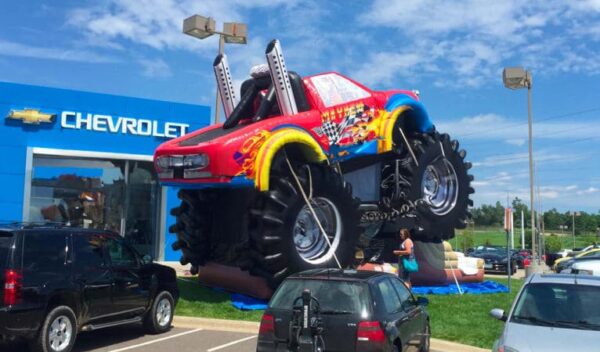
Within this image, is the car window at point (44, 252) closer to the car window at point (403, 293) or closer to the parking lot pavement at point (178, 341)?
the parking lot pavement at point (178, 341)

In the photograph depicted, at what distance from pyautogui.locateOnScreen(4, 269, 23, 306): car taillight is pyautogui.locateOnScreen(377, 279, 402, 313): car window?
14.3 ft

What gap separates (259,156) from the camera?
37.1 ft

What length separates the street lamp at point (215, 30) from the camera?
1862cm

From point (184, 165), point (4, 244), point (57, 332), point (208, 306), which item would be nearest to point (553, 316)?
point (57, 332)

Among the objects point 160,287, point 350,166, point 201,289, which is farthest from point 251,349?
point 350,166

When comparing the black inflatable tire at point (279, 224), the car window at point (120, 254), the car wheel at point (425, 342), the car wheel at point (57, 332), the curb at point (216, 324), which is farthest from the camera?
the black inflatable tire at point (279, 224)

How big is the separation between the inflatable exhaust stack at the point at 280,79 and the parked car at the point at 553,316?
6359mm

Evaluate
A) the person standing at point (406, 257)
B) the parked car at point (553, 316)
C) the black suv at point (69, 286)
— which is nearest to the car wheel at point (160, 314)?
the black suv at point (69, 286)

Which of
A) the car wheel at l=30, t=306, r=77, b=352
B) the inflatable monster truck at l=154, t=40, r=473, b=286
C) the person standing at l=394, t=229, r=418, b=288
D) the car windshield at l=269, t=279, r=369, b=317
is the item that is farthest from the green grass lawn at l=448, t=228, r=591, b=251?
the car windshield at l=269, t=279, r=369, b=317

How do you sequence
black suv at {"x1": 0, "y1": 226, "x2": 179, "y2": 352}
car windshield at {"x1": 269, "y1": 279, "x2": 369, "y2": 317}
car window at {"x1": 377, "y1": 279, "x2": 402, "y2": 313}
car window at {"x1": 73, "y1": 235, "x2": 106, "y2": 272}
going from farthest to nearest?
car window at {"x1": 73, "y1": 235, "x2": 106, "y2": 272} < black suv at {"x1": 0, "y1": 226, "x2": 179, "y2": 352} < car window at {"x1": 377, "y1": 279, "x2": 402, "y2": 313} < car windshield at {"x1": 269, "y1": 279, "x2": 369, "y2": 317}

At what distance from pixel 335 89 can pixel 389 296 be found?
7.14 metres

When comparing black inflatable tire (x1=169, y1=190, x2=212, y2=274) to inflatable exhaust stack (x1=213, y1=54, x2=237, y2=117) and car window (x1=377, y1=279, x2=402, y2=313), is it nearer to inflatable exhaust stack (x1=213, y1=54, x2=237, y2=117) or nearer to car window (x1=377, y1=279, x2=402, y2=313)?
inflatable exhaust stack (x1=213, y1=54, x2=237, y2=117)

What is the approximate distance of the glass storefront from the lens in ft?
65.6

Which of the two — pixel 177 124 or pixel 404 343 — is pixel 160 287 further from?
pixel 177 124
